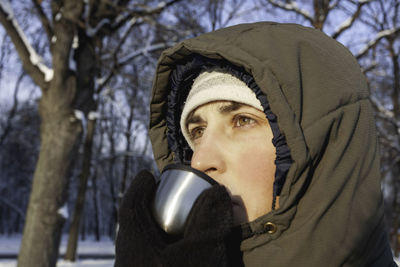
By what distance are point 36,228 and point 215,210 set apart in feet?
15.2

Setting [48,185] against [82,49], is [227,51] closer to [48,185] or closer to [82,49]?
[48,185]

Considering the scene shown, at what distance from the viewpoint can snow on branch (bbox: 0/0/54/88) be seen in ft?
17.1

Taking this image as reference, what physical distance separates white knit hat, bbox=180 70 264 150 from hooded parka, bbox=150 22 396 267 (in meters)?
0.12

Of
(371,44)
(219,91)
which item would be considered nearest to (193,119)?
(219,91)

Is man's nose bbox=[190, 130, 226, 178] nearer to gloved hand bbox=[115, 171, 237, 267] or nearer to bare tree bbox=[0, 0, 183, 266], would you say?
gloved hand bbox=[115, 171, 237, 267]

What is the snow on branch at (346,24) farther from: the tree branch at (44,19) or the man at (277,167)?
the man at (277,167)

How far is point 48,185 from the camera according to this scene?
4.98 m

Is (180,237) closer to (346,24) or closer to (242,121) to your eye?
(242,121)

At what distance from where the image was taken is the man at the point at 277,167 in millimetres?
Result: 1064

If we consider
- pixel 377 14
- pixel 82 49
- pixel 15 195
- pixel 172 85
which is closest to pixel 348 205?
pixel 172 85

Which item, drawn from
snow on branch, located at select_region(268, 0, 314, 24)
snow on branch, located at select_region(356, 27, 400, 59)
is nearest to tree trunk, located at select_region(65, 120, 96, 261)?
snow on branch, located at select_region(268, 0, 314, 24)

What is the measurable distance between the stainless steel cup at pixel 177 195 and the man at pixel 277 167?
0.12 ft

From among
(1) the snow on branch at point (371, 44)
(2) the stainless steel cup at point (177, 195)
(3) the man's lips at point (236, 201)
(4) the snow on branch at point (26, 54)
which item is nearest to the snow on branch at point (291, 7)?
(1) the snow on branch at point (371, 44)

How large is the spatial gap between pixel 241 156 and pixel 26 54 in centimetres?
Result: 489
